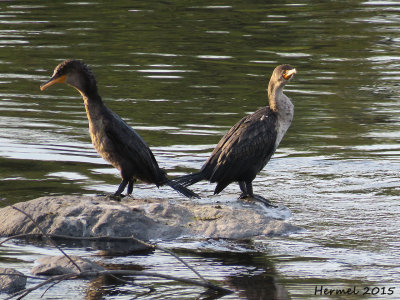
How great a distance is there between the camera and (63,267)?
6.21 metres

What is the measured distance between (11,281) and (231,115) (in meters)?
6.34

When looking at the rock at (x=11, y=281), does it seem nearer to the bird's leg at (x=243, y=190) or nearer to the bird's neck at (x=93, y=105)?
the bird's neck at (x=93, y=105)

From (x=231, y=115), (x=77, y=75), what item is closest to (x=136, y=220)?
(x=77, y=75)

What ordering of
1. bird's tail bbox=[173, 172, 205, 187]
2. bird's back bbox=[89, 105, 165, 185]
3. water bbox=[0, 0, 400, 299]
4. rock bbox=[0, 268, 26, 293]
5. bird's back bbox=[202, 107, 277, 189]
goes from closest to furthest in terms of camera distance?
rock bbox=[0, 268, 26, 293]
water bbox=[0, 0, 400, 299]
bird's back bbox=[89, 105, 165, 185]
bird's back bbox=[202, 107, 277, 189]
bird's tail bbox=[173, 172, 205, 187]

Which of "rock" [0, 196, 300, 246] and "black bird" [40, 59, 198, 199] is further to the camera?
"black bird" [40, 59, 198, 199]

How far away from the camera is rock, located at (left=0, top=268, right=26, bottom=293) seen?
5.91 meters

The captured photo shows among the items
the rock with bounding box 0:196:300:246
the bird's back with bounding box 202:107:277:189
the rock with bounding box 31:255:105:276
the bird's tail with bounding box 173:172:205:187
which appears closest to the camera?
the rock with bounding box 31:255:105:276

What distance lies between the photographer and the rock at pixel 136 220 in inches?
279

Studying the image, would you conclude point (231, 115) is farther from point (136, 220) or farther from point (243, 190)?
point (136, 220)

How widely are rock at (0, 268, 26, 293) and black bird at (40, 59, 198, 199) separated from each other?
1.77m

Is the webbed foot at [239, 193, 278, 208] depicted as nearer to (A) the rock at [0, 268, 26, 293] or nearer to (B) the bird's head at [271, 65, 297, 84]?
(B) the bird's head at [271, 65, 297, 84]

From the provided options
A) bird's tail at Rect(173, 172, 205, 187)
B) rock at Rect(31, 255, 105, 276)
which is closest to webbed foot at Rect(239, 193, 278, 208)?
bird's tail at Rect(173, 172, 205, 187)

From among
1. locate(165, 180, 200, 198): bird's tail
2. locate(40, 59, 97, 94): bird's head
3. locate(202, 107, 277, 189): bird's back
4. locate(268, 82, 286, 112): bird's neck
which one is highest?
locate(40, 59, 97, 94): bird's head

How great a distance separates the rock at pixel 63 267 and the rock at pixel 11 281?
200mm
